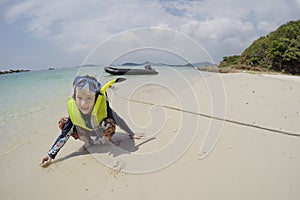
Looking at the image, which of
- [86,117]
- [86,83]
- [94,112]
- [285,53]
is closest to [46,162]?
[86,117]

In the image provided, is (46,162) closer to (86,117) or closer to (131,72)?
(86,117)

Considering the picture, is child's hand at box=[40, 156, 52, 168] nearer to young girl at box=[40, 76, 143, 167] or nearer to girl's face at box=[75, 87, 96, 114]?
young girl at box=[40, 76, 143, 167]

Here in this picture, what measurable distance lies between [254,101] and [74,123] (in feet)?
13.7

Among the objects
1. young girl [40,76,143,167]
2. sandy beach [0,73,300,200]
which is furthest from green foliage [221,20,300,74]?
young girl [40,76,143,167]

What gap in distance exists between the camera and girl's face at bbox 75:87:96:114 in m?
2.82

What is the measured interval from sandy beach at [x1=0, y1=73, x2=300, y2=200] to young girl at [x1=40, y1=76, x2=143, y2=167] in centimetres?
21

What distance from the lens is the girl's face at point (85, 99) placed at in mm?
2824

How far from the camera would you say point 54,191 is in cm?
233

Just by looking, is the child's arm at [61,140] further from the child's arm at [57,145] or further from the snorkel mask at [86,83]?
the snorkel mask at [86,83]

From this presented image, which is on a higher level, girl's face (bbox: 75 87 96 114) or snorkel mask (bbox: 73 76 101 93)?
snorkel mask (bbox: 73 76 101 93)

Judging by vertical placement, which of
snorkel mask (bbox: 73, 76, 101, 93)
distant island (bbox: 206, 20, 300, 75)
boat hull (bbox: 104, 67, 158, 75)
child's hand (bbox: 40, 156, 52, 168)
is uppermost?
distant island (bbox: 206, 20, 300, 75)

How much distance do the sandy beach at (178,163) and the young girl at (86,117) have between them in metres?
0.21

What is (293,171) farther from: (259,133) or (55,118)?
(55,118)

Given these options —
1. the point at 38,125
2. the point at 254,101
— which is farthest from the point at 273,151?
the point at 38,125
